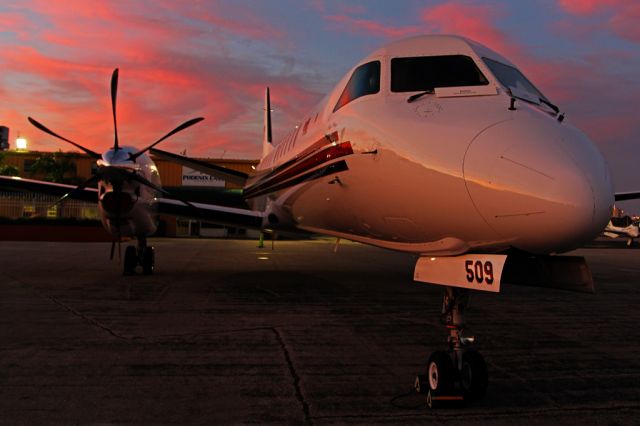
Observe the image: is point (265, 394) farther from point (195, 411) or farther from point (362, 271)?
point (362, 271)

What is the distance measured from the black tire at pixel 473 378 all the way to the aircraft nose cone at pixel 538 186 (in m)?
1.18

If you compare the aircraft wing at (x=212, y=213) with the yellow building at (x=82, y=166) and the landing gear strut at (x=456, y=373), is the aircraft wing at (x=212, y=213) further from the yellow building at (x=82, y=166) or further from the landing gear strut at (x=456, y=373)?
the yellow building at (x=82, y=166)

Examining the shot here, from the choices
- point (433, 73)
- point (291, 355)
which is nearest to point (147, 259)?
point (291, 355)

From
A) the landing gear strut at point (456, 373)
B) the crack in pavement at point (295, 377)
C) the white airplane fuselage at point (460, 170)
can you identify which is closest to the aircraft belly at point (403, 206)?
the white airplane fuselage at point (460, 170)

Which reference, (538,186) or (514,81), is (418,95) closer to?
(514,81)

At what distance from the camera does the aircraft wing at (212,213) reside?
14253 mm

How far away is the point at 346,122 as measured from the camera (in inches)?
236

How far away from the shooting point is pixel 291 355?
6113 millimetres

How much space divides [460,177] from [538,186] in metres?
0.58

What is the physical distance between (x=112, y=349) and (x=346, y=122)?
3.67 metres

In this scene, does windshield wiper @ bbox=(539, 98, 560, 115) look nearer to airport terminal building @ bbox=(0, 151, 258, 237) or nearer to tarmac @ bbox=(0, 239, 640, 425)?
tarmac @ bbox=(0, 239, 640, 425)

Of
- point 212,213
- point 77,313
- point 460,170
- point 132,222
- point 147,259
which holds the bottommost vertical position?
point 77,313

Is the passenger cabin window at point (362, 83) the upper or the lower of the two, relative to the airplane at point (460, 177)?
upper

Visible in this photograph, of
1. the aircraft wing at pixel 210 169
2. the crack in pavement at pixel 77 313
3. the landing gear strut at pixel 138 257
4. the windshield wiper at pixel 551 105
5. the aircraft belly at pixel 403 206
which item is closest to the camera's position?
the aircraft belly at pixel 403 206
